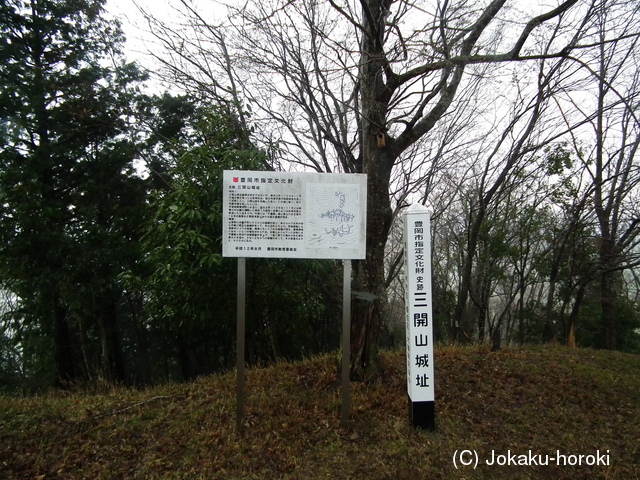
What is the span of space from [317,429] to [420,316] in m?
1.49

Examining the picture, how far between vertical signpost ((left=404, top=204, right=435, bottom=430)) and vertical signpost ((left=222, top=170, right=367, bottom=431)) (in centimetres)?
51

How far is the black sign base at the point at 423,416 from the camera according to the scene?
385 centimetres

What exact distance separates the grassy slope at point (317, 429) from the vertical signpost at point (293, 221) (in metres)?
0.39

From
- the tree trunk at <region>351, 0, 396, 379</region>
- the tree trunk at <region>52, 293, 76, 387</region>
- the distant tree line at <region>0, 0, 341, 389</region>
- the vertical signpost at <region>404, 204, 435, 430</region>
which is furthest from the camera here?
the tree trunk at <region>52, 293, 76, 387</region>

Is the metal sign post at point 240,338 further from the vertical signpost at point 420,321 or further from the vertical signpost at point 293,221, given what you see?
the vertical signpost at point 420,321

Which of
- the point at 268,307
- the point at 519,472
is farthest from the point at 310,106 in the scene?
the point at 519,472

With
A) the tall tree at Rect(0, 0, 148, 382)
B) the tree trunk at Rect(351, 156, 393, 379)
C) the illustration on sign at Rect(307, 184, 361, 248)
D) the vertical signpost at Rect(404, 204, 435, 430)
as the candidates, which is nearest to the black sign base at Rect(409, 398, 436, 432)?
the vertical signpost at Rect(404, 204, 435, 430)

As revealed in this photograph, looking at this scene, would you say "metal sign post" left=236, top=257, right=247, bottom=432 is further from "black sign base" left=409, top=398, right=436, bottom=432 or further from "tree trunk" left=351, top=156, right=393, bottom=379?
"black sign base" left=409, top=398, right=436, bottom=432

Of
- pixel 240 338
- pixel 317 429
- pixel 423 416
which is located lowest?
pixel 317 429

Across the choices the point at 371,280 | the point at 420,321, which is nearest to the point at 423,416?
the point at 420,321

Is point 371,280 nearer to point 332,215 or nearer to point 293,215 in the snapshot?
point 332,215

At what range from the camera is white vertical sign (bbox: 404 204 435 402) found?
380cm

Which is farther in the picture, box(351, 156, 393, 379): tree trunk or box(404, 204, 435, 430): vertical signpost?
box(351, 156, 393, 379): tree trunk

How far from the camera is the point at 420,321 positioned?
150 inches
